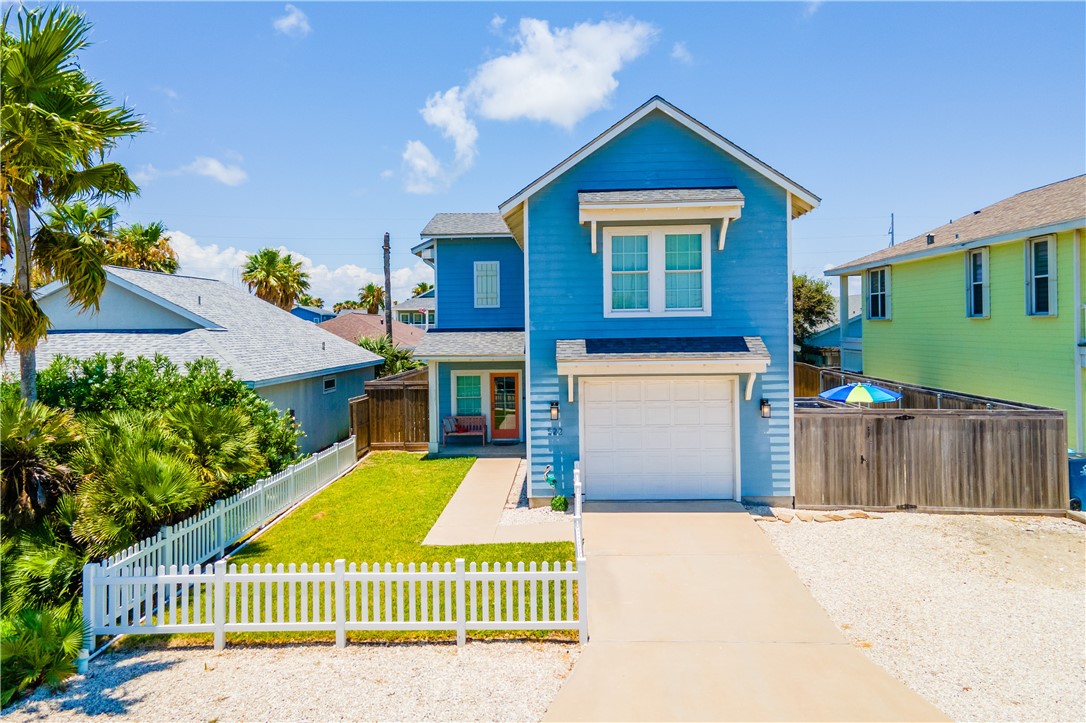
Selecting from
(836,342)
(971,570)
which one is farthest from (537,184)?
(836,342)

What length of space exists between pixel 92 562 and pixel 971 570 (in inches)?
470

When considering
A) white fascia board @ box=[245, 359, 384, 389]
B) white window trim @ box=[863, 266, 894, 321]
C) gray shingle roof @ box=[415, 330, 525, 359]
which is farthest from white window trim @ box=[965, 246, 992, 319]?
white fascia board @ box=[245, 359, 384, 389]

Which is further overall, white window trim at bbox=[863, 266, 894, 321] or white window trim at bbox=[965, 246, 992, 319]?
white window trim at bbox=[863, 266, 894, 321]

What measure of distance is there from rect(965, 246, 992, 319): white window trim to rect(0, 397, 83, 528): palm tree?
20.4m

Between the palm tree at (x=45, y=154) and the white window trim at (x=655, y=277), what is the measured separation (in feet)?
27.0

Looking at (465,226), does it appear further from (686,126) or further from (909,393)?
(909,393)

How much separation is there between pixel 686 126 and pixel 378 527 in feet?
31.8

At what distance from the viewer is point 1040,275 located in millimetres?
14844

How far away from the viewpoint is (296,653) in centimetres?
698

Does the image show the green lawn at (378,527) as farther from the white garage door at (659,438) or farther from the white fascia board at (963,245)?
the white fascia board at (963,245)

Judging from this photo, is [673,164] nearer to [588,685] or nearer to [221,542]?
[588,685]

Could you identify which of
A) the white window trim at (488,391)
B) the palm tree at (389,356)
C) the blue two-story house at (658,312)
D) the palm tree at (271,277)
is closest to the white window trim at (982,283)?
the blue two-story house at (658,312)

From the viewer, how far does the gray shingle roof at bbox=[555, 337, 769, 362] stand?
11602mm

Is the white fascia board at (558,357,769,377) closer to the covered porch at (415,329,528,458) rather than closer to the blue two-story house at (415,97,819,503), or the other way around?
the blue two-story house at (415,97,819,503)
